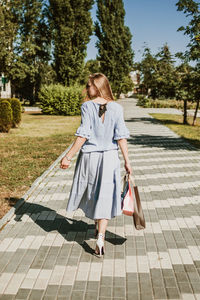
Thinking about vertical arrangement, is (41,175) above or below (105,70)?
below

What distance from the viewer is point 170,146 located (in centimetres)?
1076

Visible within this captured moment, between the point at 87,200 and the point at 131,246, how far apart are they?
2.69 feet

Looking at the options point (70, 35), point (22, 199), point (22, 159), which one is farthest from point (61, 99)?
point (22, 199)

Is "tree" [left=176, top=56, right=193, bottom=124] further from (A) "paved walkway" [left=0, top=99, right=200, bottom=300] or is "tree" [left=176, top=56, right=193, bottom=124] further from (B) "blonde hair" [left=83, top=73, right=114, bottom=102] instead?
(B) "blonde hair" [left=83, top=73, right=114, bottom=102]

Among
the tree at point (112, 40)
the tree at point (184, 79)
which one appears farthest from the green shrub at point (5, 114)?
the tree at point (112, 40)

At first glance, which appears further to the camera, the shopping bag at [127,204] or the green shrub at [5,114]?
the green shrub at [5,114]

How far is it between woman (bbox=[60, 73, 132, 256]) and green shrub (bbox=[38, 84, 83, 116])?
846 inches

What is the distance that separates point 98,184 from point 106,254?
0.83m

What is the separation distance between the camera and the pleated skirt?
317 centimetres

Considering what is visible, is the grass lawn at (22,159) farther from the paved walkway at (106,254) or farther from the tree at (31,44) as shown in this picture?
the tree at (31,44)

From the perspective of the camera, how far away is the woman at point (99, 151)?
3098mm

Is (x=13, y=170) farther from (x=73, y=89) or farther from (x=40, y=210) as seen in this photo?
(x=73, y=89)

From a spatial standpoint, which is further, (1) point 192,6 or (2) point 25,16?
(2) point 25,16

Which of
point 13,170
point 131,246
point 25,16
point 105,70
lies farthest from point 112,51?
point 131,246
